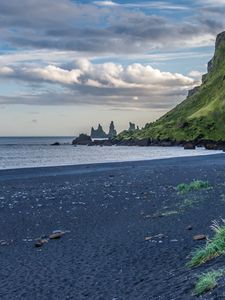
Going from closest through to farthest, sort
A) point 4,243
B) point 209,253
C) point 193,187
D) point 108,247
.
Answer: point 209,253
point 108,247
point 4,243
point 193,187

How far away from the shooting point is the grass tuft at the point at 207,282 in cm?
936

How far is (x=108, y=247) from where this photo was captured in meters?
15.2

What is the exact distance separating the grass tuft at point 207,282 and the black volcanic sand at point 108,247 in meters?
0.21

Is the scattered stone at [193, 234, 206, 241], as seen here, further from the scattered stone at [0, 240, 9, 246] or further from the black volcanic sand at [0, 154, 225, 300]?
the scattered stone at [0, 240, 9, 246]

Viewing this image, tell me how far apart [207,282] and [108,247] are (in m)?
6.13

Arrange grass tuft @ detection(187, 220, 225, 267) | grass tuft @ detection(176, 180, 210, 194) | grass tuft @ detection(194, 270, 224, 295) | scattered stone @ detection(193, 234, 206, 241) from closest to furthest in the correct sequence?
grass tuft @ detection(194, 270, 224, 295) → grass tuft @ detection(187, 220, 225, 267) → scattered stone @ detection(193, 234, 206, 241) → grass tuft @ detection(176, 180, 210, 194)

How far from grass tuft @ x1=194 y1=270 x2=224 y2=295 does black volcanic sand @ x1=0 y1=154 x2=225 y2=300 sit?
21 centimetres

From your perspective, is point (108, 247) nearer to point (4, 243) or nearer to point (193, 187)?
point (4, 243)

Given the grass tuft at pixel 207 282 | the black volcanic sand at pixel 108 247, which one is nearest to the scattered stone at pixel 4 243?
the black volcanic sand at pixel 108 247

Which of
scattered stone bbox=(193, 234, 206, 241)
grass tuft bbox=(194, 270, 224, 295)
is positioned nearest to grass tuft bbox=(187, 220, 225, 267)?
grass tuft bbox=(194, 270, 224, 295)

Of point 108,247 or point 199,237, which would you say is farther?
point 108,247

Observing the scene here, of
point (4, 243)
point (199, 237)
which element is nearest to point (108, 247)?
point (199, 237)

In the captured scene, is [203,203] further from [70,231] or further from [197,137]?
[197,137]

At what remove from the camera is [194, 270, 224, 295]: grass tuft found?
936cm
